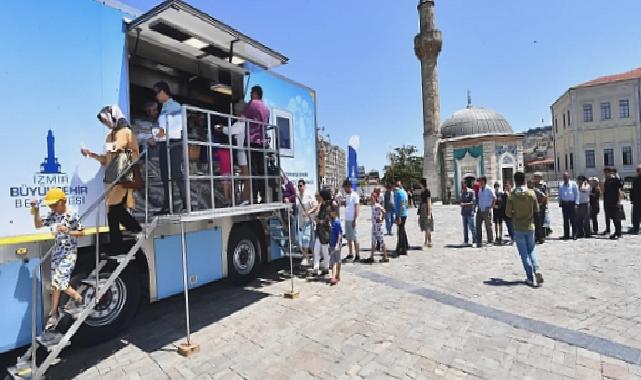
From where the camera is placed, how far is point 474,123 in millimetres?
41812

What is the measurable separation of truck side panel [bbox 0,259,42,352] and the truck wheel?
291cm

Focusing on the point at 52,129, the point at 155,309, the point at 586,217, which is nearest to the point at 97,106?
the point at 52,129

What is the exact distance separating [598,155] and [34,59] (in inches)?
2125

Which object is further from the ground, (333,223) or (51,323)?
(333,223)

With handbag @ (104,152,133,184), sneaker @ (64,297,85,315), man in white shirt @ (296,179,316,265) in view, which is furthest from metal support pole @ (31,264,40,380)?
man in white shirt @ (296,179,316,265)

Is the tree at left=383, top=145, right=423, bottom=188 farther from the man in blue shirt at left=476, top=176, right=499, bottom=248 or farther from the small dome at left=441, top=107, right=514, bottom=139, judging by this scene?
the man in blue shirt at left=476, top=176, right=499, bottom=248

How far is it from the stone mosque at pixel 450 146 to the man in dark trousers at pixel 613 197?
24.6 m

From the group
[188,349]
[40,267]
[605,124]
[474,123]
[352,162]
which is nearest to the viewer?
[40,267]

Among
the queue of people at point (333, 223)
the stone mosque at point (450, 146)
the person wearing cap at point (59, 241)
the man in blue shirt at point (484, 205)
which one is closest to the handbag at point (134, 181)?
the person wearing cap at point (59, 241)

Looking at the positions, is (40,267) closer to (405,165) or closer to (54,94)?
(54,94)

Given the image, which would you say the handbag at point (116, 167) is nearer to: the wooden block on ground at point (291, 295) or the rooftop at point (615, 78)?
the wooden block on ground at point (291, 295)

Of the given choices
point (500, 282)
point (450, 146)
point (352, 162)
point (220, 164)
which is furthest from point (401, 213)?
point (450, 146)

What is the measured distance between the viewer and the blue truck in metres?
3.73

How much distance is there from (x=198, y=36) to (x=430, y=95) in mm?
36211
